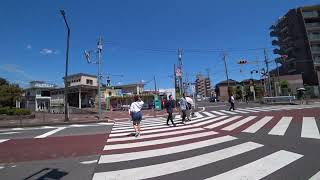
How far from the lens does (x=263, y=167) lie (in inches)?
205

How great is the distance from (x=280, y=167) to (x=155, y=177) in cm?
236

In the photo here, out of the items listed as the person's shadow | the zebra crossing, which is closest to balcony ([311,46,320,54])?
the zebra crossing

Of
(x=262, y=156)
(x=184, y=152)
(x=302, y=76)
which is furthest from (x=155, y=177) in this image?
(x=302, y=76)

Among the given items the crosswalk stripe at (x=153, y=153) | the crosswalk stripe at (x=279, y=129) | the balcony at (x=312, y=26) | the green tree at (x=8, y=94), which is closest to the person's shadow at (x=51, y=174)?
the crosswalk stripe at (x=153, y=153)

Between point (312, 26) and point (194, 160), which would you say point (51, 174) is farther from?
point (312, 26)

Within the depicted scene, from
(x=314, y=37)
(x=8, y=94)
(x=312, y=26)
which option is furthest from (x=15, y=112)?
(x=312, y=26)

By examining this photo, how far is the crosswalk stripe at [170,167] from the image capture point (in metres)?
5.09

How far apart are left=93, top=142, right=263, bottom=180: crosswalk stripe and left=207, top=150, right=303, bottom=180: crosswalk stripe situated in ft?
2.49

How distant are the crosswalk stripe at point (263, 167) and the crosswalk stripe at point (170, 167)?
760 millimetres

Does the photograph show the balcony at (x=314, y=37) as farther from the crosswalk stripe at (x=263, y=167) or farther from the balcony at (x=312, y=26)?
the crosswalk stripe at (x=263, y=167)

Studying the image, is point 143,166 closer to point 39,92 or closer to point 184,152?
point 184,152

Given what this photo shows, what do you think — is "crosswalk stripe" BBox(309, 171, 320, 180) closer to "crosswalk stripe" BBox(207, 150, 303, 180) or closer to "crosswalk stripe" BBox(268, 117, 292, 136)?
"crosswalk stripe" BBox(207, 150, 303, 180)

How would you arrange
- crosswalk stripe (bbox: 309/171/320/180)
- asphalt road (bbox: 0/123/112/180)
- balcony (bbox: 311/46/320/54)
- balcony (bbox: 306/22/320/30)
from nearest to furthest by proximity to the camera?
crosswalk stripe (bbox: 309/171/320/180) < asphalt road (bbox: 0/123/112/180) < balcony (bbox: 311/46/320/54) < balcony (bbox: 306/22/320/30)

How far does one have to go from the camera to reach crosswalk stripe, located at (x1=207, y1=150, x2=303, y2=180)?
4.76 metres
